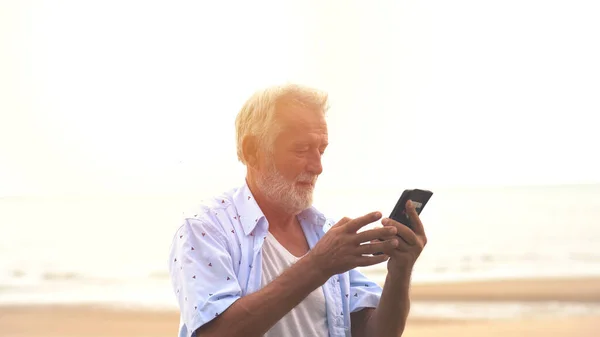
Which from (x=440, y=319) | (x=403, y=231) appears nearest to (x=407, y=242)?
(x=403, y=231)

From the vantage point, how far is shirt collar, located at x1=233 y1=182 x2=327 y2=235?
1.40m

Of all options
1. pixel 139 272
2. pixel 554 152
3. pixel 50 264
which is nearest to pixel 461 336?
pixel 139 272

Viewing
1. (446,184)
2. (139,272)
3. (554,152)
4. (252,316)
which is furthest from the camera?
(446,184)

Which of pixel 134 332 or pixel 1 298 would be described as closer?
pixel 134 332

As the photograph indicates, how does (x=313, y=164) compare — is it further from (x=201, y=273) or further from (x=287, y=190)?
(x=201, y=273)

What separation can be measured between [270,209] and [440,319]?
3.59 m

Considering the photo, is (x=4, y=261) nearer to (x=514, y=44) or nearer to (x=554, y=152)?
(x=514, y=44)

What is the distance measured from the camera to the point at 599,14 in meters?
9.73

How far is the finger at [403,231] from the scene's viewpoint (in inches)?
51.8

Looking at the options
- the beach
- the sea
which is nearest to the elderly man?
the beach

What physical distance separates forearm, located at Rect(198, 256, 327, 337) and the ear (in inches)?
12.9

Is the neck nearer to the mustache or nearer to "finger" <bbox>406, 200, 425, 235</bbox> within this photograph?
the mustache

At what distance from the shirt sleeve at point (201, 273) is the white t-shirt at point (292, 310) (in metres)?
0.10

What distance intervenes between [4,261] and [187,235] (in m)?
7.13
